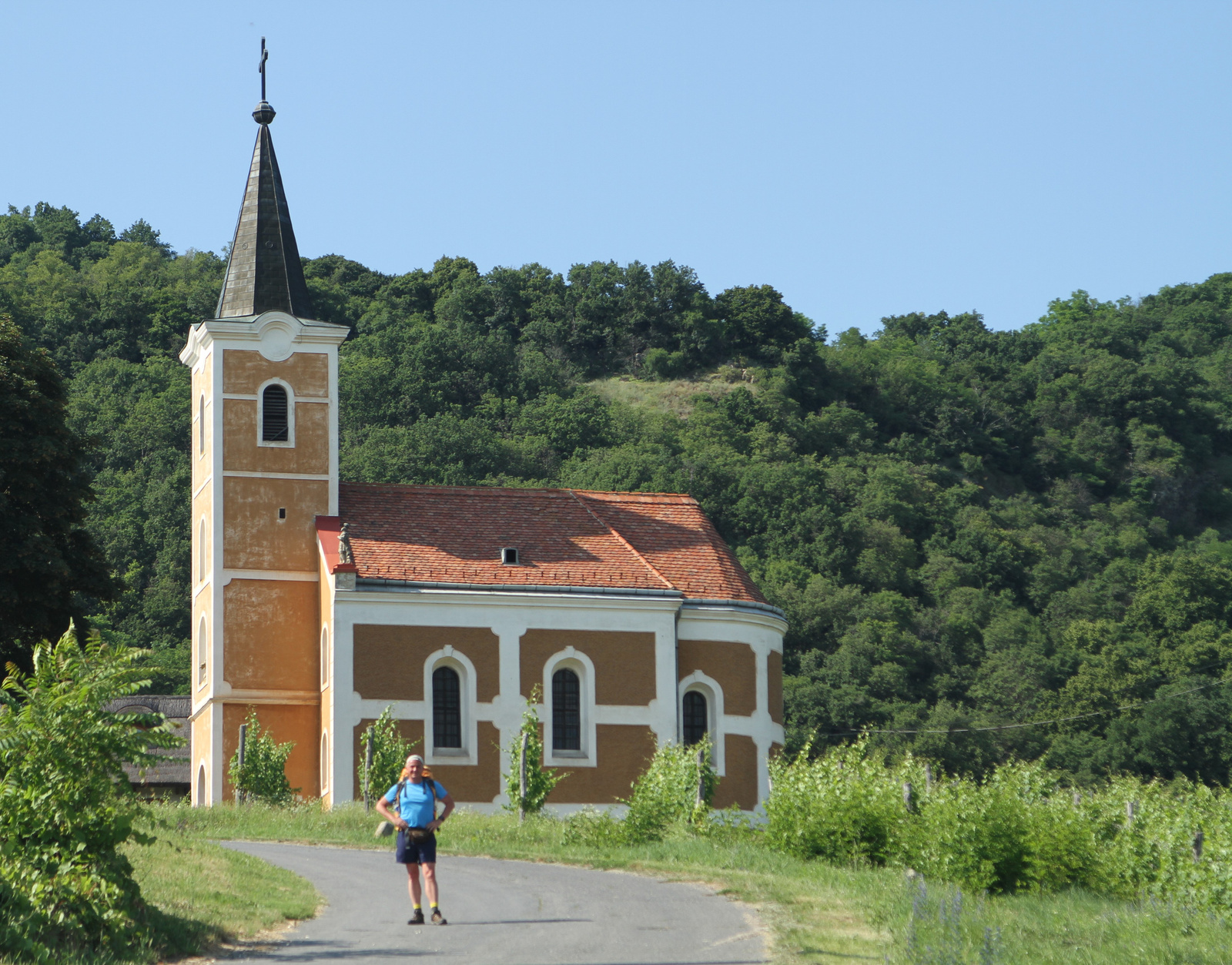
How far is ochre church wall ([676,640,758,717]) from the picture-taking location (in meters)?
42.1

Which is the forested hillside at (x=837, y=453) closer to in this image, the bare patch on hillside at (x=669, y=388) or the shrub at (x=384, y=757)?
the bare patch on hillside at (x=669, y=388)

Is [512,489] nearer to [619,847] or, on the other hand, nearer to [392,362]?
[619,847]

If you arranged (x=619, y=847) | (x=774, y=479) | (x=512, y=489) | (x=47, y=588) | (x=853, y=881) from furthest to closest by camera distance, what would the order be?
(x=774, y=479) → (x=512, y=489) → (x=47, y=588) → (x=619, y=847) → (x=853, y=881)

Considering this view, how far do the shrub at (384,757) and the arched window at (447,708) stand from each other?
2.68 meters

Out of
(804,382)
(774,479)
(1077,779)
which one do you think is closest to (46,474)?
(1077,779)

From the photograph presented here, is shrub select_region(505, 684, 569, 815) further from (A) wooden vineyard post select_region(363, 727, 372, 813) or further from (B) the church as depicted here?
(B) the church

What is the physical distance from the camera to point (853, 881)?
21.8 meters

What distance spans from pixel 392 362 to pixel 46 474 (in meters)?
59.2

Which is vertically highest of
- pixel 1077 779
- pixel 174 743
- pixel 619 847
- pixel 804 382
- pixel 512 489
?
pixel 804 382

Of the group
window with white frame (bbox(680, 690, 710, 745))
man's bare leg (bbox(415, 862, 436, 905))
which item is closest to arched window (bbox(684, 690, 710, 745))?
window with white frame (bbox(680, 690, 710, 745))

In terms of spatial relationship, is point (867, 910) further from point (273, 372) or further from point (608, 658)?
point (273, 372)

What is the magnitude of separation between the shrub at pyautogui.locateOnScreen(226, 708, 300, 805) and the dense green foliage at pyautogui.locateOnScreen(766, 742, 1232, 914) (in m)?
14.3

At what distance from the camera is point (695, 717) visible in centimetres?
4238

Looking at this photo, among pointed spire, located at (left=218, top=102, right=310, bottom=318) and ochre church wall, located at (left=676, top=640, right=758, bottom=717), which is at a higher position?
pointed spire, located at (left=218, top=102, right=310, bottom=318)
